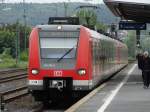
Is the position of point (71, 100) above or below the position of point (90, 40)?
below

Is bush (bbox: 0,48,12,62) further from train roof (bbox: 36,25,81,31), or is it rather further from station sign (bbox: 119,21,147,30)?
train roof (bbox: 36,25,81,31)

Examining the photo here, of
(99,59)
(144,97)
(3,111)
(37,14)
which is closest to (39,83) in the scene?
(3,111)

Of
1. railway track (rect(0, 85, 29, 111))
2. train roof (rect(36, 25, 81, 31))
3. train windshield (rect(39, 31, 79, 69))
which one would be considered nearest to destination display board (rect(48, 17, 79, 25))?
train roof (rect(36, 25, 81, 31))

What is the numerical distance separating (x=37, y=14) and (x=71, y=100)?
388 feet

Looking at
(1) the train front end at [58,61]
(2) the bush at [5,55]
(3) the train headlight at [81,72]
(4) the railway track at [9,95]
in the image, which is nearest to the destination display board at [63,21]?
(1) the train front end at [58,61]

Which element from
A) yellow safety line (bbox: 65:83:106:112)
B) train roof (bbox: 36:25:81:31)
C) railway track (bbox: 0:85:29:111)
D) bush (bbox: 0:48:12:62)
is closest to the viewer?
yellow safety line (bbox: 65:83:106:112)

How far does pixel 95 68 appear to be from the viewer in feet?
79.0

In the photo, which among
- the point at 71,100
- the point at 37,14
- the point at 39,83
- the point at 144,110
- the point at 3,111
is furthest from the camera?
the point at 37,14

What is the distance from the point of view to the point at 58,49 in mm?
21828

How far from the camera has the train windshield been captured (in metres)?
21.6

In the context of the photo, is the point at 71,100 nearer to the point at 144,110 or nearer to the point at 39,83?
the point at 39,83

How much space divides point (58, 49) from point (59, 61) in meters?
0.47

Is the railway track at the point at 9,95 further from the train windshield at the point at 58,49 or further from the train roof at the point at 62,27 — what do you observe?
the train roof at the point at 62,27

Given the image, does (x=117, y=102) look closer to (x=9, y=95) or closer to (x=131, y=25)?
(x=9, y=95)
